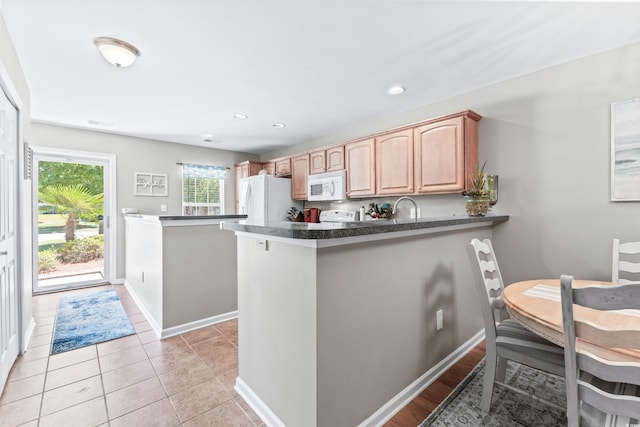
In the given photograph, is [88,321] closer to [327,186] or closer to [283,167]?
[327,186]

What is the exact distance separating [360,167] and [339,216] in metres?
0.86

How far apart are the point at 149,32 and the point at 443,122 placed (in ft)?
8.54

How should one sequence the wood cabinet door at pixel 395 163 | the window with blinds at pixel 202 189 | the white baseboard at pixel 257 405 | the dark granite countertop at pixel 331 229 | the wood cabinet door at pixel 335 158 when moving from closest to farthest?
the dark granite countertop at pixel 331 229 → the white baseboard at pixel 257 405 → the wood cabinet door at pixel 395 163 → the wood cabinet door at pixel 335 158 → the window with blinds at pixel 202 189

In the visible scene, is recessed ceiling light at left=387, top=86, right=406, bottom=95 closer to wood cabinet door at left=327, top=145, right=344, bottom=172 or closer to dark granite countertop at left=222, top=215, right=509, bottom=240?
wood cabinet door at left=327, top=145, right=344, bottom=172

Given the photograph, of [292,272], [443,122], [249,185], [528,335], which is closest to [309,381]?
[292,272]

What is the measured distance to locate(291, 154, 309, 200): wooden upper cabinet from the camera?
4555mm

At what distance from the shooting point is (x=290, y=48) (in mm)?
2074

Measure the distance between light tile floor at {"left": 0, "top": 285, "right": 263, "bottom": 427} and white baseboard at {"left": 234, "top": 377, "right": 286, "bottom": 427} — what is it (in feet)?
0.10

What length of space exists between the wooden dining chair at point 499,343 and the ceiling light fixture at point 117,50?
8.91ft

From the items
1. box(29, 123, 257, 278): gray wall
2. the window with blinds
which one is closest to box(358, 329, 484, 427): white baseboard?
the window with blinds

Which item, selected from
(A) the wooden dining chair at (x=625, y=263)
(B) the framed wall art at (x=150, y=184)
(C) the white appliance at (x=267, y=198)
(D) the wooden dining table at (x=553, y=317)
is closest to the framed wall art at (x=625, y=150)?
(A) the wooden dining chair at (x=625, y=263)

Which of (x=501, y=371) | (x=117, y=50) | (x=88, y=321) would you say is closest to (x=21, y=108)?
(x=117, y=50)

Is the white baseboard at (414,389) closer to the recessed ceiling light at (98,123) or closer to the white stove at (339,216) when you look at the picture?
the white stove at (339,216)

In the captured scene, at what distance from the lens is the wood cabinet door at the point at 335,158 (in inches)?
155
